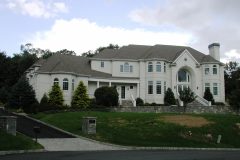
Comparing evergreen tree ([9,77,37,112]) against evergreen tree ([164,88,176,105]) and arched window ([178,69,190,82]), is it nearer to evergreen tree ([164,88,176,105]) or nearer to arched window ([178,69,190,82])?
evergreen tree ([164,88,176,105])

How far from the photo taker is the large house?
5481 cm

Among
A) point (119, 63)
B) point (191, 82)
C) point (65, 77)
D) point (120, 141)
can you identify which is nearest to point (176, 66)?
point (191, 82)

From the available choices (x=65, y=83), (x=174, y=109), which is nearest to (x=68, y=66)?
(x=65, y=83)

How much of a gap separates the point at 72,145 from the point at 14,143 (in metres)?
4.11

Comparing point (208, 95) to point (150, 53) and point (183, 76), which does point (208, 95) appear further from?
point (150, 53)

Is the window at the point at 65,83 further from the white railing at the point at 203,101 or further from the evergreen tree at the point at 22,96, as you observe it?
the white railing at the point at 203,101

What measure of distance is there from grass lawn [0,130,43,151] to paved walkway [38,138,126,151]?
36.1 inches

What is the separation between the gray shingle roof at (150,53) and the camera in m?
58.2

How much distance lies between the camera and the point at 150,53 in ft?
193

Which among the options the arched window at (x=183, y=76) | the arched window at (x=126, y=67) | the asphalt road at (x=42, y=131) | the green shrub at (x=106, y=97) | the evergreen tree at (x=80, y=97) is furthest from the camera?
the arched window at (x=183, y=76)

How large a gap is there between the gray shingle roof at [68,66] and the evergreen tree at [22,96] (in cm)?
323

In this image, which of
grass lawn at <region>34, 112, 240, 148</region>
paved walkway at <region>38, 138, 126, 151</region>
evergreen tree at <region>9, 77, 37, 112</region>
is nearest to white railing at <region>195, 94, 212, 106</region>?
grass lawn at <region>34, 112, 240, 148</region>

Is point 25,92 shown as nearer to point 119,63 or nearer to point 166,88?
point 119,63

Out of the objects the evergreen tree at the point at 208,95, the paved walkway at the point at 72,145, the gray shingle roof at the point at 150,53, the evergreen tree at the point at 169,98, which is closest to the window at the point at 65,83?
the gray shingle roof at the point at 150,53
